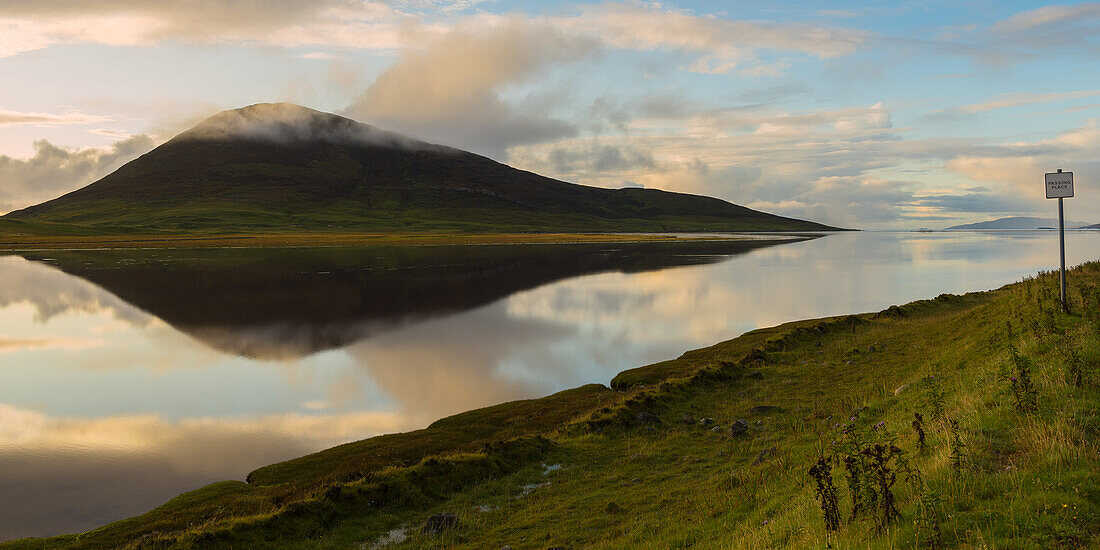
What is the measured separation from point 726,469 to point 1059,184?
15.8m

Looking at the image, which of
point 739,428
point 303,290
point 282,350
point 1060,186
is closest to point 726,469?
point 739,428

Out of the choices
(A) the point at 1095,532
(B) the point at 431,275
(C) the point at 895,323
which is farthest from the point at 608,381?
(B) the point at 431,275

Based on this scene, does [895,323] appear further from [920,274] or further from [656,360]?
[920,274]

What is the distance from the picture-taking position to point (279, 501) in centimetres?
1650

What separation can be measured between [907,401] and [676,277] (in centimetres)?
7181

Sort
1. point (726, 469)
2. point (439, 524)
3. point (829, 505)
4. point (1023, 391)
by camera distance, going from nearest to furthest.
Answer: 1. point (829, 505)
2. point (1023, 391)
3. point (439, 524)
4. point (726, 469)

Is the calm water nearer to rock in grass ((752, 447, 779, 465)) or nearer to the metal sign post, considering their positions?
rock in grass ((752, 447, 779, 465))

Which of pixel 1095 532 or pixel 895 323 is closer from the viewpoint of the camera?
pixel 1095 532

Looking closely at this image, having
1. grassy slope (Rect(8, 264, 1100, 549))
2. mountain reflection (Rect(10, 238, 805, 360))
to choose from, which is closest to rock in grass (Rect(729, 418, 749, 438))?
grassy slope (Rect(8, 264, 1100, 549))

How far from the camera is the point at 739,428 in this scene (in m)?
19.1

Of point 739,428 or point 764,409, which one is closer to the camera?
point 739,428

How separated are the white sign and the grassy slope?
3.94m

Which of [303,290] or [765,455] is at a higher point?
[303,290]

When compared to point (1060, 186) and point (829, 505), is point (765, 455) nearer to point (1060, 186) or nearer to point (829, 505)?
point (829, 505)
